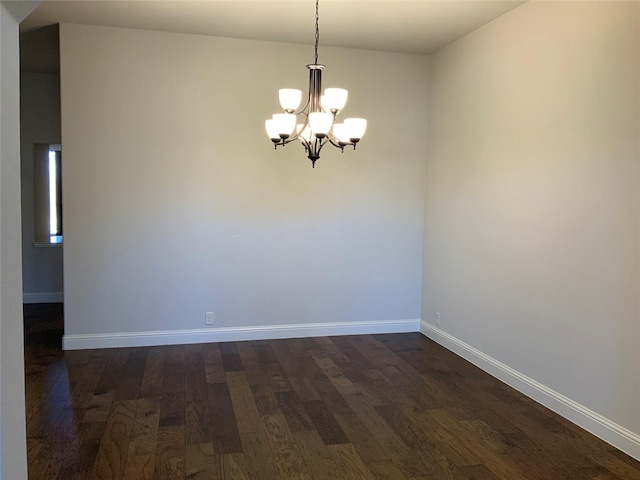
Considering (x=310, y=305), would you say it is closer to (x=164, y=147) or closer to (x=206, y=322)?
(x=206, y=322)

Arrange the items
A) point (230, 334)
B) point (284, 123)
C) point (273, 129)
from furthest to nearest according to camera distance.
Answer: point (230, 334) → point (273, 129) → point (284, 123)

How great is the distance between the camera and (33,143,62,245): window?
21.3 feet

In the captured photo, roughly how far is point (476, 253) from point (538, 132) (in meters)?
1.18

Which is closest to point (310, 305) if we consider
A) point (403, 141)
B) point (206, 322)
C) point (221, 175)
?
point (206, 322)

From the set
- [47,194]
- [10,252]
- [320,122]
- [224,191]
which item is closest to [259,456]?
[320,122]

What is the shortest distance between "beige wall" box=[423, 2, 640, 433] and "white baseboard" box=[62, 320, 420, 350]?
0.71 m

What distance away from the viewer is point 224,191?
15.8ft

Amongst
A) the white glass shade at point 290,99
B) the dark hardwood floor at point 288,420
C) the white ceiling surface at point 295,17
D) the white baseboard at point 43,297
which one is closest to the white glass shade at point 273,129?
the white glass shade at point 290,99

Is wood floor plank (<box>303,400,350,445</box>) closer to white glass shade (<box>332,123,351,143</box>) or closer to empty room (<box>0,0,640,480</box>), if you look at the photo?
empty room (<box>0,0,640,480</box>)

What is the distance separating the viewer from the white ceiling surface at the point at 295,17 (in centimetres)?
382

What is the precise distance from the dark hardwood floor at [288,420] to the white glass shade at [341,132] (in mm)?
1795

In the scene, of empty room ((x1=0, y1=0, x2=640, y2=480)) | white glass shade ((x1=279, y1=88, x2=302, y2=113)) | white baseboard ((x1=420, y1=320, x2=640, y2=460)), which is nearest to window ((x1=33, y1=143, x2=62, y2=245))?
empty room ((x1=0, y1=0, x2=640, y2=480))

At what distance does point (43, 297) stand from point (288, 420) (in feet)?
15.2

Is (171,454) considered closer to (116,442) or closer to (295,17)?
(116,442)
